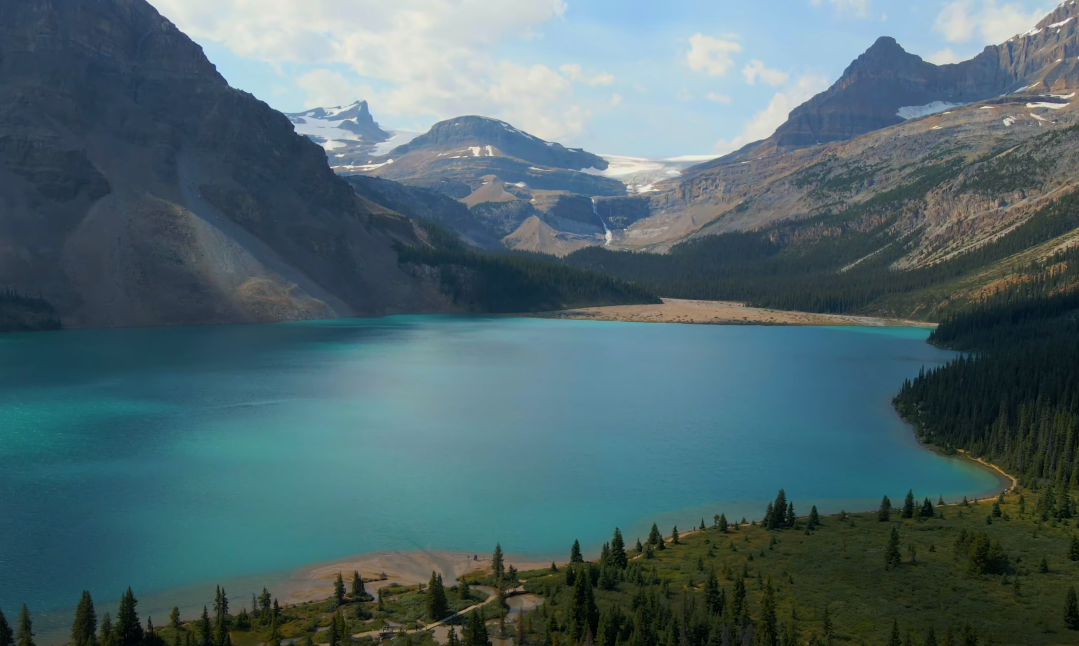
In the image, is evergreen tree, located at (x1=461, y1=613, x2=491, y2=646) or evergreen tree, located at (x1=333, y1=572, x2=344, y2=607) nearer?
evergreen tree, located at (x1=461, y1=613, x2=491, y2=646)

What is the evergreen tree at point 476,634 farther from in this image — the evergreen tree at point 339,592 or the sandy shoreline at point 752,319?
the sandy shoreline at point 752,319

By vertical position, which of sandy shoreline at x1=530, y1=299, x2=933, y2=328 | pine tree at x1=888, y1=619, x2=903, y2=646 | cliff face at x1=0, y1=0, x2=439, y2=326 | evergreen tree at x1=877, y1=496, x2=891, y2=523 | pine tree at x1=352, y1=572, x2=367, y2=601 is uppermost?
cliff face at x1=0, y1=0, x2=439, y2=326

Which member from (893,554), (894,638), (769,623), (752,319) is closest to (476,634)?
(769,623)

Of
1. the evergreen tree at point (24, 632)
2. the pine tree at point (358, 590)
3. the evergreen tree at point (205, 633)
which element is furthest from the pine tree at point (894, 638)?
the evergreen tree at point (24, 632)

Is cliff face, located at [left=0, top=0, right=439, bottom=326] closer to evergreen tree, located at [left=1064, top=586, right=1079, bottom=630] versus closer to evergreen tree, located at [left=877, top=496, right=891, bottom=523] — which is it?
evergreen tree, located at [left=877, top=496, right=891, bottom=523]

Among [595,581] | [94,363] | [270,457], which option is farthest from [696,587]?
[94,363]

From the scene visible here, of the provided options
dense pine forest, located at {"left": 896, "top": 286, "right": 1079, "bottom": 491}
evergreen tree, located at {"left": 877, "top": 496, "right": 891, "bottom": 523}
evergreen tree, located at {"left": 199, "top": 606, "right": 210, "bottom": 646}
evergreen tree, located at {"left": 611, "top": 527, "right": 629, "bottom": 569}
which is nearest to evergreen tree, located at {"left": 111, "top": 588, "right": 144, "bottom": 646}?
evergreen tree, located at {"left": 199, "top": 606, "right": 210, "bottom": 646}
